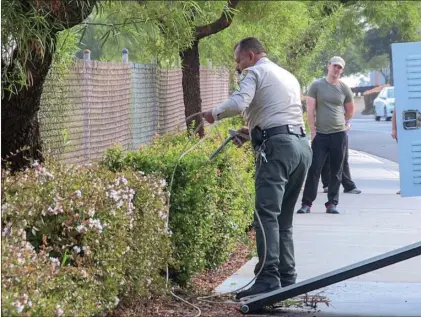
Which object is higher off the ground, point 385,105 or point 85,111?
point 85,111

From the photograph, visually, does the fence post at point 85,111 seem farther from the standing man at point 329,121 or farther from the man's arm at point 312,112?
the man's arm at point 312,112

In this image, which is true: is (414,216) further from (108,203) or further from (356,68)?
(356,68)

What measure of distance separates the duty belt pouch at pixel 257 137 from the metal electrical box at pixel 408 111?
0.98 meters

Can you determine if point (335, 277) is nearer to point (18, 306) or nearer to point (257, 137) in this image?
point (257, 137)

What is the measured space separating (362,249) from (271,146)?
2688mm

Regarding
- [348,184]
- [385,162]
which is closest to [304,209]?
[348,184]

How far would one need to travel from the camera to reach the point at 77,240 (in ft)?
17.9

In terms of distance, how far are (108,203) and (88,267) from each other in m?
0.47

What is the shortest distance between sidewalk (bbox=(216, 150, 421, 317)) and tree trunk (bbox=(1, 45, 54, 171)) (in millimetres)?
1835

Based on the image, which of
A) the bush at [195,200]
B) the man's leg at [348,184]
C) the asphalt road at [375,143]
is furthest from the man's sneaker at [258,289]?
the asphalt road at [375,143]

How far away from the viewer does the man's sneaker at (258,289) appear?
6.94 metres

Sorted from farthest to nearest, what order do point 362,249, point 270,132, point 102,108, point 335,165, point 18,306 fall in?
point 335,165, point 102,108, point 362,249, point 270,132, point 18,306

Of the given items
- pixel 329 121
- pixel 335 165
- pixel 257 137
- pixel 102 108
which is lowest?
pixel 335 165

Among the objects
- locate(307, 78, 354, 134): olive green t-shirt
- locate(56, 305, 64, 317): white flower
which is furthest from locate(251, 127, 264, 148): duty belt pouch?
locate(307, 78, 354, 134): olive green t-shirt
